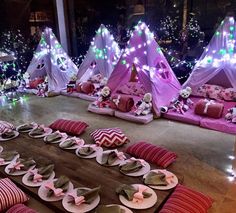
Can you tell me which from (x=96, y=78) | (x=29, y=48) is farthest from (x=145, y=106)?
(x=29, y=48)

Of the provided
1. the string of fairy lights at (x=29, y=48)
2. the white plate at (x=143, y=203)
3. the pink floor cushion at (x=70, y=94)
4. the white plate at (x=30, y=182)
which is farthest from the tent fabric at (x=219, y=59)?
the white plate at (x=30, y=182)

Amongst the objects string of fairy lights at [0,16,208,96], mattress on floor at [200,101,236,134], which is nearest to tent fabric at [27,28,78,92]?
string of fairy lights at [0,16,208,96]

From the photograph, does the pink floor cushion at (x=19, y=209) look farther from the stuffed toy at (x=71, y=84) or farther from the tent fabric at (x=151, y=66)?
the stuffed toy at (x=71, y=84)

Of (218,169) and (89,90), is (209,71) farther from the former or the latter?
(89,90)

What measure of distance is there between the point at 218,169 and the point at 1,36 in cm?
616

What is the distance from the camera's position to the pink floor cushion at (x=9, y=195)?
2.28m

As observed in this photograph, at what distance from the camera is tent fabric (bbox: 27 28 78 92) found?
257 inches

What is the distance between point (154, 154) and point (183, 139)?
0.94 meters

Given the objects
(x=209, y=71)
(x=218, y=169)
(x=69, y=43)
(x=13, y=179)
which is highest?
(x=69, y=43)

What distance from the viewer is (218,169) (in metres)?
3.03

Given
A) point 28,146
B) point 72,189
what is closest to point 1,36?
point 28,146

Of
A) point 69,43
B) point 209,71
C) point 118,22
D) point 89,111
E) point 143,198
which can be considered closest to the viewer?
point 143,198

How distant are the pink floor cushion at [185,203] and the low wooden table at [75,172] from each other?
88mm

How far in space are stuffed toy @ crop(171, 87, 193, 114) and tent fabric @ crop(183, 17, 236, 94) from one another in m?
0.36
